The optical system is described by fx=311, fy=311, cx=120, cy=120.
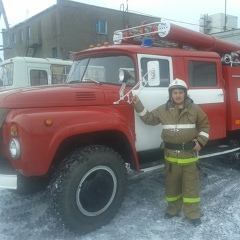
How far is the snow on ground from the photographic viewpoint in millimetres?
3494

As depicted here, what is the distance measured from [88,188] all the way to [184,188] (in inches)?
48.3

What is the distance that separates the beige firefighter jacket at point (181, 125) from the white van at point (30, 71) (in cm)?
580

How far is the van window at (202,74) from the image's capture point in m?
4.62

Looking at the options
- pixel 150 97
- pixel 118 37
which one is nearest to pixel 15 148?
pixel 150 97

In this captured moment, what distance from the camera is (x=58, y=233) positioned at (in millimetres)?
3582

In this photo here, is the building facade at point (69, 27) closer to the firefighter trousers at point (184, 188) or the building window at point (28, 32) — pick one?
the building window at point (28, 32)

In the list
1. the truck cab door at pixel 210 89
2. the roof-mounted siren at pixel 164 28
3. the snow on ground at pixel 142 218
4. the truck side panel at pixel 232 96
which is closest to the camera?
the snow on ground at pixel 142 218

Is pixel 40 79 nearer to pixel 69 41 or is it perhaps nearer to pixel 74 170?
pixel 74 170

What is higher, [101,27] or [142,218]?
[101,27]

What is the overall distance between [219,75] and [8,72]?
7.12 m

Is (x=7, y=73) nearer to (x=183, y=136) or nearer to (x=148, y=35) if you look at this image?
(x=148, y=35)

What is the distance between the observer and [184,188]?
388cm

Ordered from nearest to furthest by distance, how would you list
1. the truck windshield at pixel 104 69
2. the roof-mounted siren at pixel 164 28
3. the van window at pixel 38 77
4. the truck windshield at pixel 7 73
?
the truck windshield at pixel 104 69 → the roof-mounted siren at pixel 164 28 → the truck windshield at pixel 7 73 → the van window at pixel 38 77

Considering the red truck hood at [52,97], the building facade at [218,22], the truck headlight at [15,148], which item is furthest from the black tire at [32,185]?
the building facade at [218,22]
